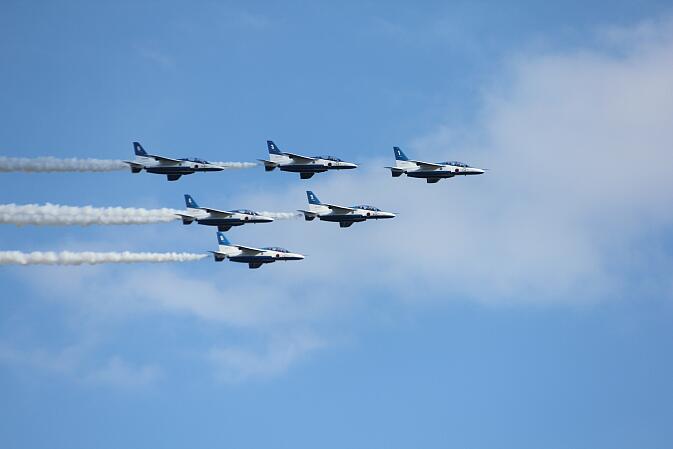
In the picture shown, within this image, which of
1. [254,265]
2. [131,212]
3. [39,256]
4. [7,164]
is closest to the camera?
[39,256]

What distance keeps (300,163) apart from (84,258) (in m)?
31.0

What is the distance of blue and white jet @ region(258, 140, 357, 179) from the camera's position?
12775 cm

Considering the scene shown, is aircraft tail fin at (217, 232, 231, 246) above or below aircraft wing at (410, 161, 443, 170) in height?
below

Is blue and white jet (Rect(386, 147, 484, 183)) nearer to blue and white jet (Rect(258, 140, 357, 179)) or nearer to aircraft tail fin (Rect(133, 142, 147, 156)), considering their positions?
blue and white jet (Rect(258, 140, 357, 179))

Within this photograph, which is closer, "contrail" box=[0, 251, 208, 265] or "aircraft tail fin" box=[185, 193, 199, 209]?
"contrail" box=[0, 251, 208, 265]

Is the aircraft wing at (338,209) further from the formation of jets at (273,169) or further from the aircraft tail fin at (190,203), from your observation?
the aircraft tail fin at (190,203)

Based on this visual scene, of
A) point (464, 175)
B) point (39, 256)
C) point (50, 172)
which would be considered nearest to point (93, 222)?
point (50, 172)

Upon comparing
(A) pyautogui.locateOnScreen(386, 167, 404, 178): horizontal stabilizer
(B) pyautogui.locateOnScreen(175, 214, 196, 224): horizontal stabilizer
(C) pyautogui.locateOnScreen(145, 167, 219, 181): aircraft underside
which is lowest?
(B) pyautogui.locateOnScreen(175, 214, 196, 224): horizontal stabilizer

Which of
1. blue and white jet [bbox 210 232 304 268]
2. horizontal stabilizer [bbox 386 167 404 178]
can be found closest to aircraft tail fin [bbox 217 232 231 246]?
blue and white jet [bbox 210 232 304 268]

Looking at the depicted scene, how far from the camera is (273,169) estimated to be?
12794 centimetres

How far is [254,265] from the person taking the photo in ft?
416

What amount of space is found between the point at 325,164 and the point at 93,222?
88.3ft

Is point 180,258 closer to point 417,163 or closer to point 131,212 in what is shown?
point 131,212

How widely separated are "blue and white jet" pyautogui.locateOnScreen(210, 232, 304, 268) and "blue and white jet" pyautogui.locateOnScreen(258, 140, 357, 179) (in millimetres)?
7365
